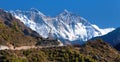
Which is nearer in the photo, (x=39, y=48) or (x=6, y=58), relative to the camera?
(x=6, y=58)

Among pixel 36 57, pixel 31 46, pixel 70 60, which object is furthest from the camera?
pixel 31 46

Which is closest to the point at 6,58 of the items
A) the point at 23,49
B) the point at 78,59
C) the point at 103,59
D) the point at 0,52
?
the point at 0,52

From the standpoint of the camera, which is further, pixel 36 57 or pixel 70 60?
pixel 70 60

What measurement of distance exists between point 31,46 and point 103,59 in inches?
681

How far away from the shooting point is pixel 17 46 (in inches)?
4665

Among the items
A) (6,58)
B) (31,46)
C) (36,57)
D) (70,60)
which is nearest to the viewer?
(6,58)

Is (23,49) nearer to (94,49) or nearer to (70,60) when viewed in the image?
(70,60)

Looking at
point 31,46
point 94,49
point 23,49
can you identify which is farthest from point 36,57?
point 94,49

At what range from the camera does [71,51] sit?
119125 millimetres

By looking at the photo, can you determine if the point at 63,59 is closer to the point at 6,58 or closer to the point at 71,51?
the point at 71,51

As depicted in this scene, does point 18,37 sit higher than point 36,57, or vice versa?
point 18,37

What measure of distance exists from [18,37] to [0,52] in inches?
860

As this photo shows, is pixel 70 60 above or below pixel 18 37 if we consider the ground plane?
below

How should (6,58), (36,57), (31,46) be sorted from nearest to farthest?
(6,58), (36,57), (31,46)
